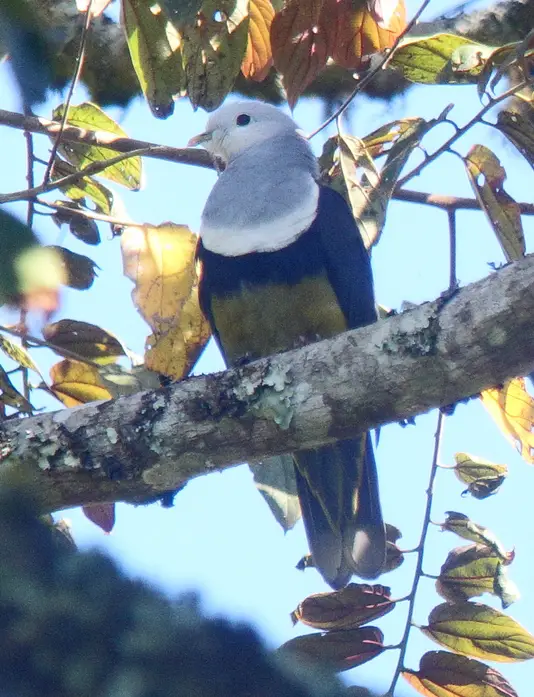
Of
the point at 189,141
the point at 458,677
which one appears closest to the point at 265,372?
the point at 458,677

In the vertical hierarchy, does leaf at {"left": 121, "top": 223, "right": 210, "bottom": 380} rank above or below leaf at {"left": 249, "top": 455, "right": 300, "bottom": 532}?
above

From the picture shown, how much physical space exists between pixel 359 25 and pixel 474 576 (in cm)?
139

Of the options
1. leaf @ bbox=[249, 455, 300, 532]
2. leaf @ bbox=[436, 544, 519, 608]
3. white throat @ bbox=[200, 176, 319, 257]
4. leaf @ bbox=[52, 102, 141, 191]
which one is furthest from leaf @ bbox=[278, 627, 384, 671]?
leaf @ bbox=[52, 102, 141, 191]

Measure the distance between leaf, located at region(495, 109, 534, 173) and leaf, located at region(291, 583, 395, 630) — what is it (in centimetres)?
108

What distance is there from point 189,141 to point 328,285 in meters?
1.07

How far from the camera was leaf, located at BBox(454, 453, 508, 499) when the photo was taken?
2.46 meters

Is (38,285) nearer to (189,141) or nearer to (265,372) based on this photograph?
(265,372)

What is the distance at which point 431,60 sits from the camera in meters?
2.43

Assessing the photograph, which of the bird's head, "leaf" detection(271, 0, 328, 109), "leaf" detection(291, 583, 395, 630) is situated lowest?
"leaf" detection(291, 583, 395, 630)

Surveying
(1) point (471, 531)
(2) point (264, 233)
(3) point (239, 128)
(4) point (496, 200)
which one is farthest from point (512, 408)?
(3) point (239, 128)

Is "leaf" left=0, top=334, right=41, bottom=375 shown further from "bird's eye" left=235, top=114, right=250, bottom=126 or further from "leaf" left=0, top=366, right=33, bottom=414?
"bird's eye" left=235, top=114, right=250, bottom=126

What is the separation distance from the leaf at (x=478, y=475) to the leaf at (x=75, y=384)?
99 centimetres

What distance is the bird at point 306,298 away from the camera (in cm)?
275

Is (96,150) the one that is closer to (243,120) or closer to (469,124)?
(243,120)
